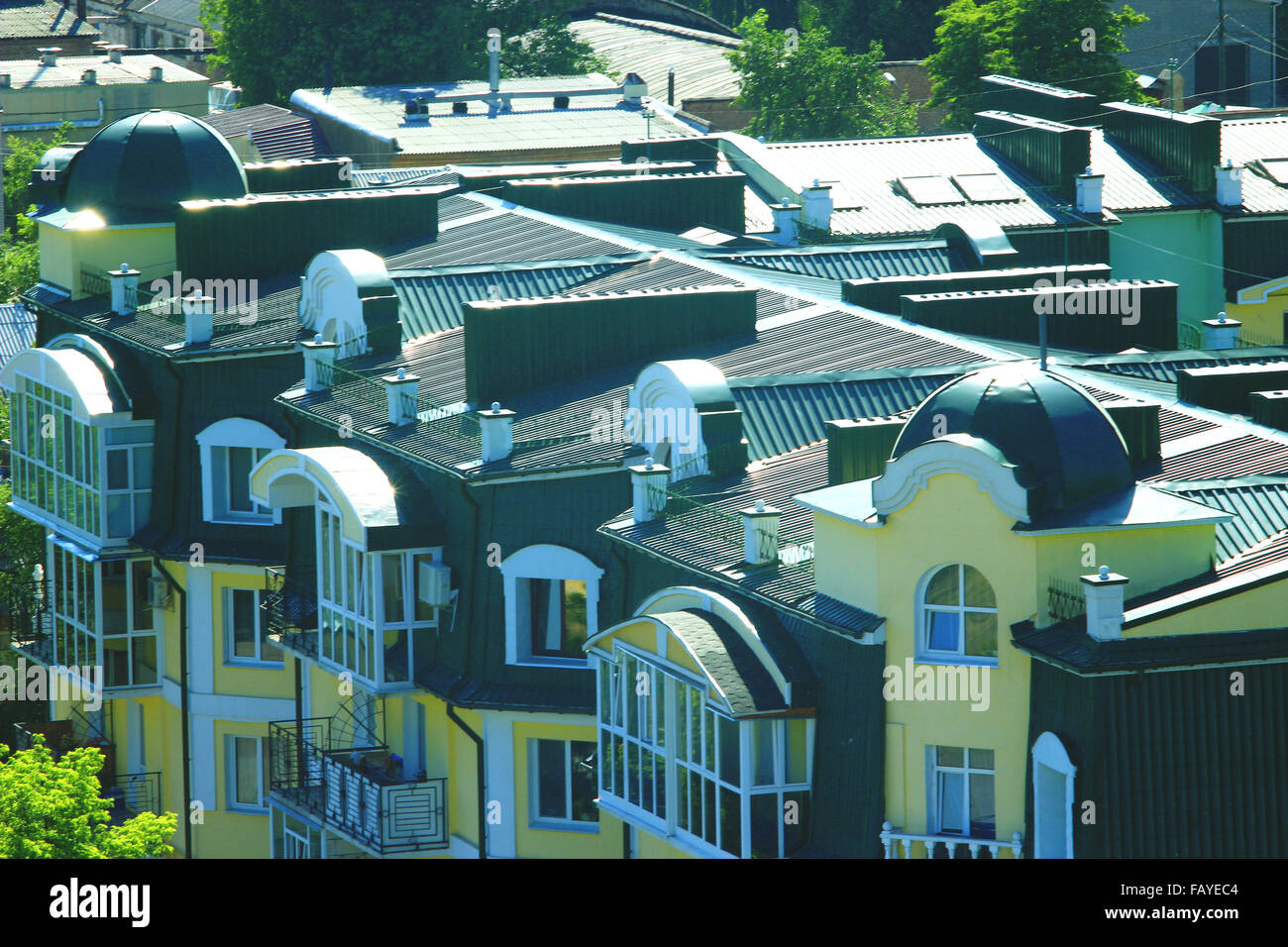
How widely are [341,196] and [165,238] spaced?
134 inches

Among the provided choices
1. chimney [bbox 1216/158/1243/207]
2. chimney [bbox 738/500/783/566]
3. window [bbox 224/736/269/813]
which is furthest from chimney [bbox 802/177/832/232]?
chimney [bbox 738/500/783/566]

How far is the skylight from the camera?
164ft

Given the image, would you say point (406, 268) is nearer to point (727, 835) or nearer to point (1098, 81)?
point (727, 835)

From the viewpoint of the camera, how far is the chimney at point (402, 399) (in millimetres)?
32281

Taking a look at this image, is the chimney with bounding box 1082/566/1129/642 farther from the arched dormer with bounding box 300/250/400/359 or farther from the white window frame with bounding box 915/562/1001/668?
the arched dormer with bounding box 300/250/400/359

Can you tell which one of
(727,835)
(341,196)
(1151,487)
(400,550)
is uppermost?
(341,196)

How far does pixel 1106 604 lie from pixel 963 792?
3.06 m

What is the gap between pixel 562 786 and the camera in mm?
30750

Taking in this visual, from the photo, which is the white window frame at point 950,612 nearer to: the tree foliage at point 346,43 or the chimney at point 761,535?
the chimney at point 761,535

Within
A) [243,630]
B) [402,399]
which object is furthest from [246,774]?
[402,399]

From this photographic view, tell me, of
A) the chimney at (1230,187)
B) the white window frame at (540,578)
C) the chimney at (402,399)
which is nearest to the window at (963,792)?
the white window frame at (540,578)

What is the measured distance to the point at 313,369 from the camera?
35094mm
